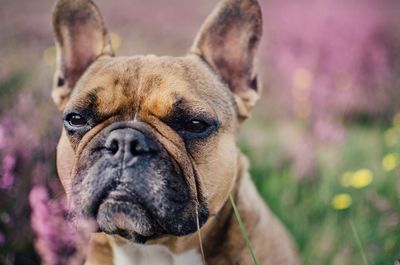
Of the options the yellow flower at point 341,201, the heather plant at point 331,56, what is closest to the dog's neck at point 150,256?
the yellow flower at point 341,201

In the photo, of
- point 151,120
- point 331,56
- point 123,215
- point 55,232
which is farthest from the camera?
point 331,56

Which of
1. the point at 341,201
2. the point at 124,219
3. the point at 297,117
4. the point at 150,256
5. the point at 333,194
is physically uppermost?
the point at 124,219

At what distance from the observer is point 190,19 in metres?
4.30

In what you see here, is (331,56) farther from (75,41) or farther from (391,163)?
(75,41)

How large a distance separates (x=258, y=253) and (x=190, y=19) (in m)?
2.08

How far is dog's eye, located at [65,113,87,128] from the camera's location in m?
2.44

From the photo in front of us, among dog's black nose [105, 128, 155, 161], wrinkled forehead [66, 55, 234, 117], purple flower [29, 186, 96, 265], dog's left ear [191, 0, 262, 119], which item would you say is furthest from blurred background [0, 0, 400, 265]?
dog's left ear [191, 0, 262, 119]

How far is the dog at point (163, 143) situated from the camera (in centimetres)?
222

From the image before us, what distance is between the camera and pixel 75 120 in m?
2.46

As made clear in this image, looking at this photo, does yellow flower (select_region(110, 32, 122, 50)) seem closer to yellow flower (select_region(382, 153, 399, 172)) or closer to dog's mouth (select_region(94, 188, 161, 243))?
yellow flower (select_region(382, 153, 399, 172))

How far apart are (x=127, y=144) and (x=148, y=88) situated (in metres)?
0.32

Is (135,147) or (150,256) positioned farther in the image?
(150,256)

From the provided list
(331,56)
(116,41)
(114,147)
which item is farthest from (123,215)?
(331,56)

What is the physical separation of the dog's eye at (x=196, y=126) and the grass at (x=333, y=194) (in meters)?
0.84
